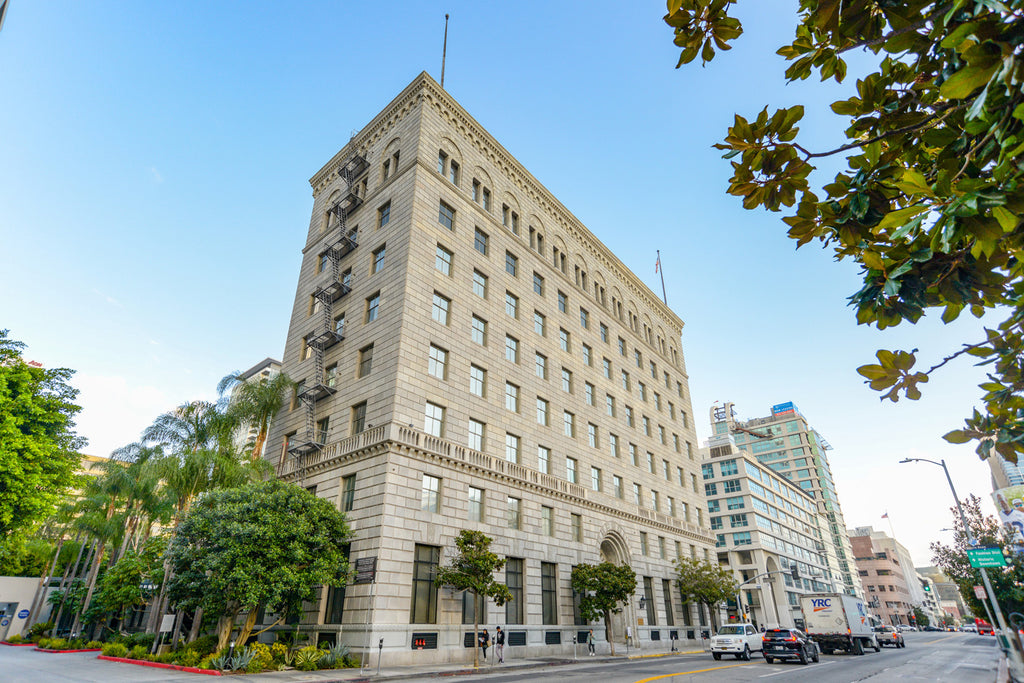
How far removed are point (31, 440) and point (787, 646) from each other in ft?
126

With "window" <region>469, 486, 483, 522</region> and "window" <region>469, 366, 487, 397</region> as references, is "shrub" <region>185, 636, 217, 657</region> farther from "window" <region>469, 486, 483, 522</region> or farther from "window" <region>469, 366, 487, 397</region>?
"window" <region>469, 366, 487, 397</region>

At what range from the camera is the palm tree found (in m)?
31.4

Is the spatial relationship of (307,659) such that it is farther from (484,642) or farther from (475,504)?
(475,504)

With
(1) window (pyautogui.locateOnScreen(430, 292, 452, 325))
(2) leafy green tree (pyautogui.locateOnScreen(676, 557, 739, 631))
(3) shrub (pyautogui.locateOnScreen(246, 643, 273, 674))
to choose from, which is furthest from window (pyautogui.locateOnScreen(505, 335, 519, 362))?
(2) leafy green tree (pyautogui.locateOnScreen(676, 557, 739, 631))

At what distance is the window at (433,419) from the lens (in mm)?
27656

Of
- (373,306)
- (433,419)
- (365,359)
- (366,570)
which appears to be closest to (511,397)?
(433,419)

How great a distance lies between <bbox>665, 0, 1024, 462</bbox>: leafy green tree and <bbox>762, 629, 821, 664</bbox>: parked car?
94.8ft

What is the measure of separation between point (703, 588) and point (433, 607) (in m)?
→ 25.7

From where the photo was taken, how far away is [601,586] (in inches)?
1191

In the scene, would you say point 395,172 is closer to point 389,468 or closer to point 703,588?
point 389,468

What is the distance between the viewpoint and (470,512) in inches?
1102

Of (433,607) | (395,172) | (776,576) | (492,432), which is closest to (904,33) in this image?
(433,607)

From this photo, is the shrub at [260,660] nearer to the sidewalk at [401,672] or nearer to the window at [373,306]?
the sidewalk at [401,672]

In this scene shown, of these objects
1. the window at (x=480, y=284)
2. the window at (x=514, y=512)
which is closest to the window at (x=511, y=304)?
the window at (x=480, y=284)
